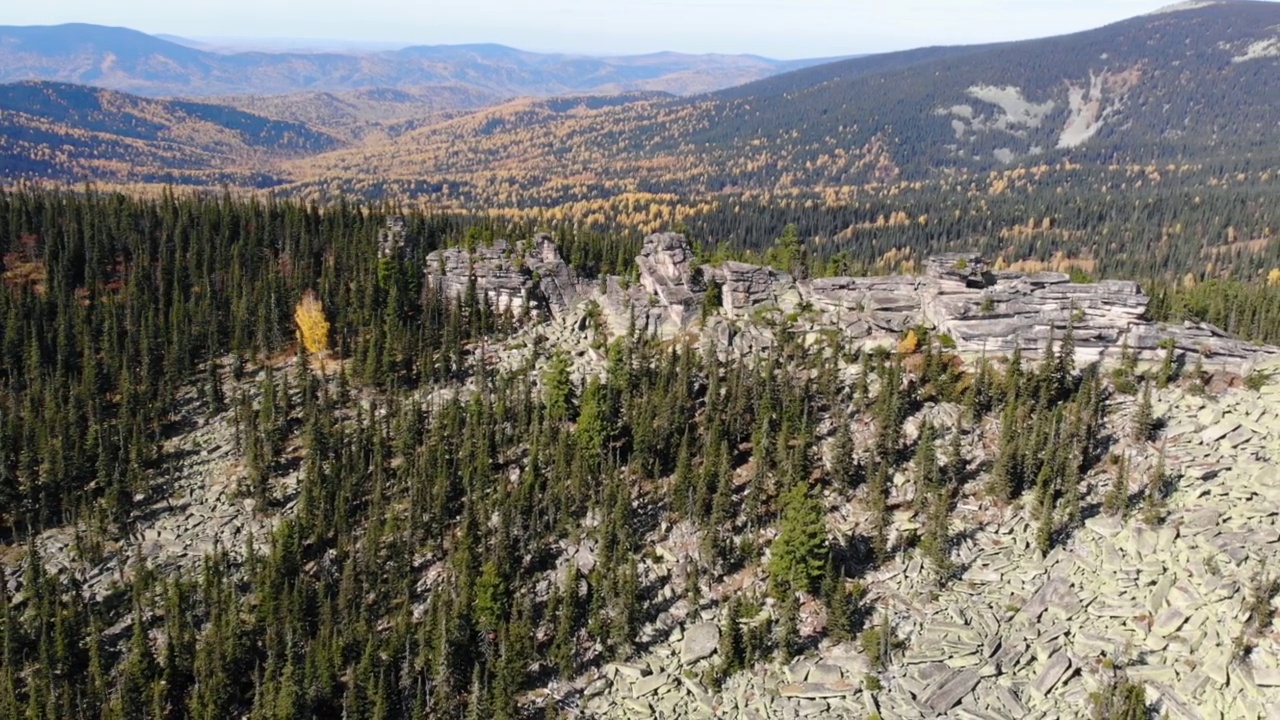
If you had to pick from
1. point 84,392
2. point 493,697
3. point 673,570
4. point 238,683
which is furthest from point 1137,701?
point 84,392

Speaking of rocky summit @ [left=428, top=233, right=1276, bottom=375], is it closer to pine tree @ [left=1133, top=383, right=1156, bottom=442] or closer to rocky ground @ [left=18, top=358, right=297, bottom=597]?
pine tree @ [left=1133, top=383, right=1156, bottom=442]

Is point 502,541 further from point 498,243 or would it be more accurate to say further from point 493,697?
point 498,243

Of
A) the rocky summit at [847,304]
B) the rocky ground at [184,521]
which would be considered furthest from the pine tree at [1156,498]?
the rocky ground at [184,521]

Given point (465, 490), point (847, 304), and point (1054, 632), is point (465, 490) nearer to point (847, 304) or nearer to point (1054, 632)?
point (847, 304)

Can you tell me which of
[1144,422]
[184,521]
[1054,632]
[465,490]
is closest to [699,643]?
[1054,632]

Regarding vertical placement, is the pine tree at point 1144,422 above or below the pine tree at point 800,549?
above

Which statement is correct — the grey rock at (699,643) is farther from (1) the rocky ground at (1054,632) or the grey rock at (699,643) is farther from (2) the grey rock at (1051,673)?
(2) the grey rock at (1051,673)
